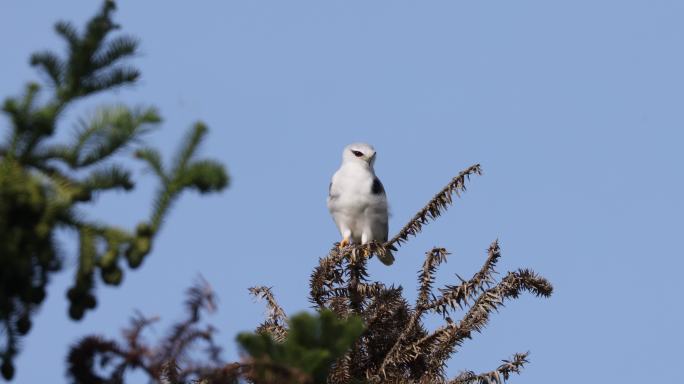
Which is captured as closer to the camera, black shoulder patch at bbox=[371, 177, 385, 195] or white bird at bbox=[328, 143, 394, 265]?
white bird at bbox=[328, 143, 394, 265]

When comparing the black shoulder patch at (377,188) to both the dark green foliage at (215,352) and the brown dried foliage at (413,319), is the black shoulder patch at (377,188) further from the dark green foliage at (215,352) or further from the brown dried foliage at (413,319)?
the dark green foliage at (215,352)

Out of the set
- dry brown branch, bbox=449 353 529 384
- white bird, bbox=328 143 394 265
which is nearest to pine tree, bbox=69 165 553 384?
dry brown branch, bbox=449 353 529 384

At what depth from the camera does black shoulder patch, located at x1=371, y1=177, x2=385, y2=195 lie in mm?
12059

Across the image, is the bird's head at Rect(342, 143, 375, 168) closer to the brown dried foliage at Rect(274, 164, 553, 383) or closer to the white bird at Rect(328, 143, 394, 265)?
the white bird at Rect(328, 143, 394, 265)

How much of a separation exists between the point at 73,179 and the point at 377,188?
8871 mm

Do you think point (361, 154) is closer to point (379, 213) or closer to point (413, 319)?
point (379, 213)

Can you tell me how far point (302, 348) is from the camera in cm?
357

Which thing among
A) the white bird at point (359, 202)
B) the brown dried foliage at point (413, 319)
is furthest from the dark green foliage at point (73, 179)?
the white bird at point (359, 202)

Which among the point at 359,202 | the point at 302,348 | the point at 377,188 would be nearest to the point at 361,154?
the point at 377,188

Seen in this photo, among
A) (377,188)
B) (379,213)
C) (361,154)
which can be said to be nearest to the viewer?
A: (379,213)

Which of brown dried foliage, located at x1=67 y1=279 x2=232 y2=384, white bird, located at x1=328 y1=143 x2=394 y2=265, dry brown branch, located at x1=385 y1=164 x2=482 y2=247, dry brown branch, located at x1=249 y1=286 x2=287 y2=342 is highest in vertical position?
white bird, located at x1=328 y1=143 x2=394 y2=265

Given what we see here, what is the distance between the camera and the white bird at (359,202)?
11.9 m

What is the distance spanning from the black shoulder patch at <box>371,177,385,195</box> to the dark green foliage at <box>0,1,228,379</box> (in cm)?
870

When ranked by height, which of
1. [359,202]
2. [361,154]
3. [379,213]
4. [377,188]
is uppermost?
[361,154]
